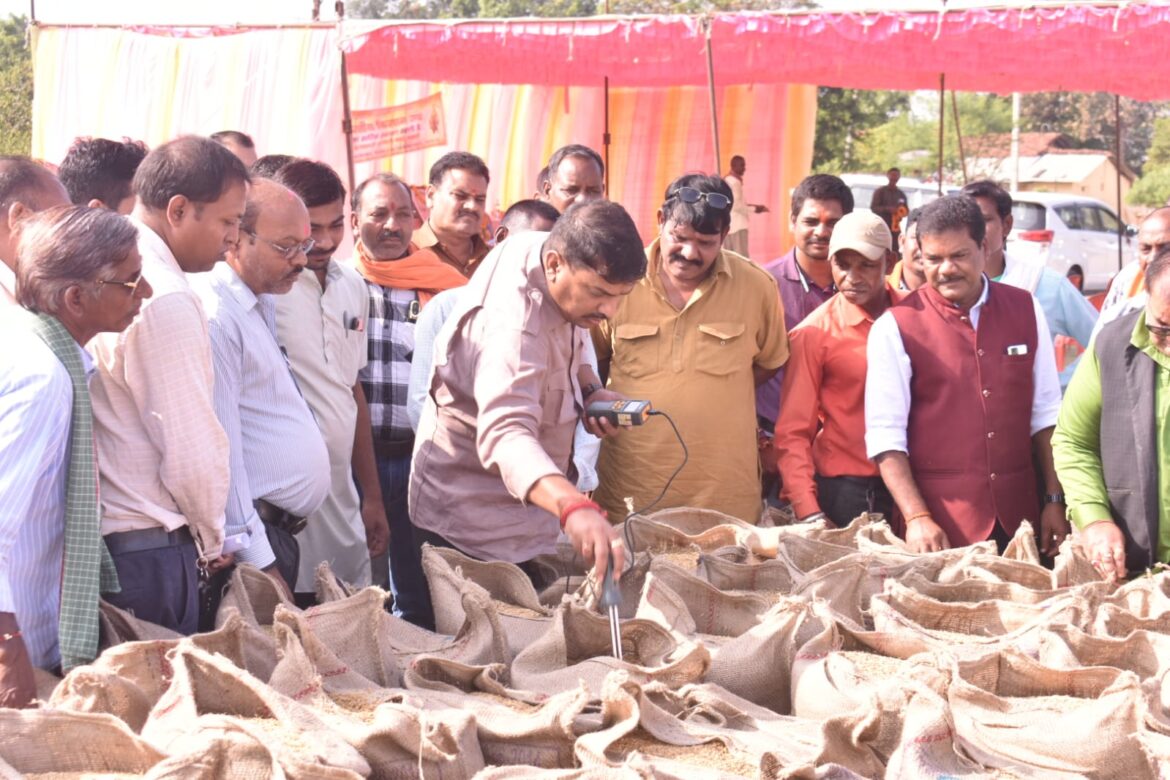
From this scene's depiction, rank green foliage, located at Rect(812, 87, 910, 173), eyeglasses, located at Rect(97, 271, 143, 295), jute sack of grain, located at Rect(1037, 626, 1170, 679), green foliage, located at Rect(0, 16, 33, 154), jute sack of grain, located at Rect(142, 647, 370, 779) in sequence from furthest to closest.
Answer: green foliage, located at Rect(812, 87, 910, 173), green foliage, located at Rect(0, 16, 33, 154), jute sack of grain, located at Rect(1037, 626, 1170, 679), eyeglasses, located at Rect(97, 271, 143, 295), jute sack of grain, located at Rect(142, 647, 370, 779)

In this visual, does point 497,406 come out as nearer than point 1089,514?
Yes

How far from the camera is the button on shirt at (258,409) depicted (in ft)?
8.55

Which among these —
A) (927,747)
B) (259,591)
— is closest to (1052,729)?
(927,747)

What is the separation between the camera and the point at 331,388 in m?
3.37

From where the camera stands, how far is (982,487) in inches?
134

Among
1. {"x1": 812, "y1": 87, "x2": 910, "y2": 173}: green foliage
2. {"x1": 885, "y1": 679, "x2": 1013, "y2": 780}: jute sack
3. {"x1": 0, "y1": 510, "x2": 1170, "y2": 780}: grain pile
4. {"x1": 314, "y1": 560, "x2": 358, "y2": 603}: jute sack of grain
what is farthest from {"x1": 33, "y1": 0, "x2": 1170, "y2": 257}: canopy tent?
{"x1": 812, "y1": 87, "x2": 910, "y2": 173}: green foliage

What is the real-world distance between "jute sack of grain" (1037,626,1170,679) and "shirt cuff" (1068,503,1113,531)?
0.68 metres

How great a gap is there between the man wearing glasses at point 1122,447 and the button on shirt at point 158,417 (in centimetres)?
195

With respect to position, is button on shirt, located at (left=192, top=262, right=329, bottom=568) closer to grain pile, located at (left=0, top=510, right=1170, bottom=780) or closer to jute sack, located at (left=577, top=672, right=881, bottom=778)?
grain pile, located at (left=0, top=510, right=1170, bottom=780)

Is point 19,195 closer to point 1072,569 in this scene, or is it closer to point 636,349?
point 636,349

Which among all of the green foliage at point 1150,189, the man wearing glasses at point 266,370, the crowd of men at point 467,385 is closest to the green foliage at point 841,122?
the green foliage at point 1150,189

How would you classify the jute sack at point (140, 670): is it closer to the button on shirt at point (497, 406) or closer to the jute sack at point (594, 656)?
the jute sack at point (594, 656)

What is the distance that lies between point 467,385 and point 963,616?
111 centimetres

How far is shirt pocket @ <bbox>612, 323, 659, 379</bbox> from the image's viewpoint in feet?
11.3
